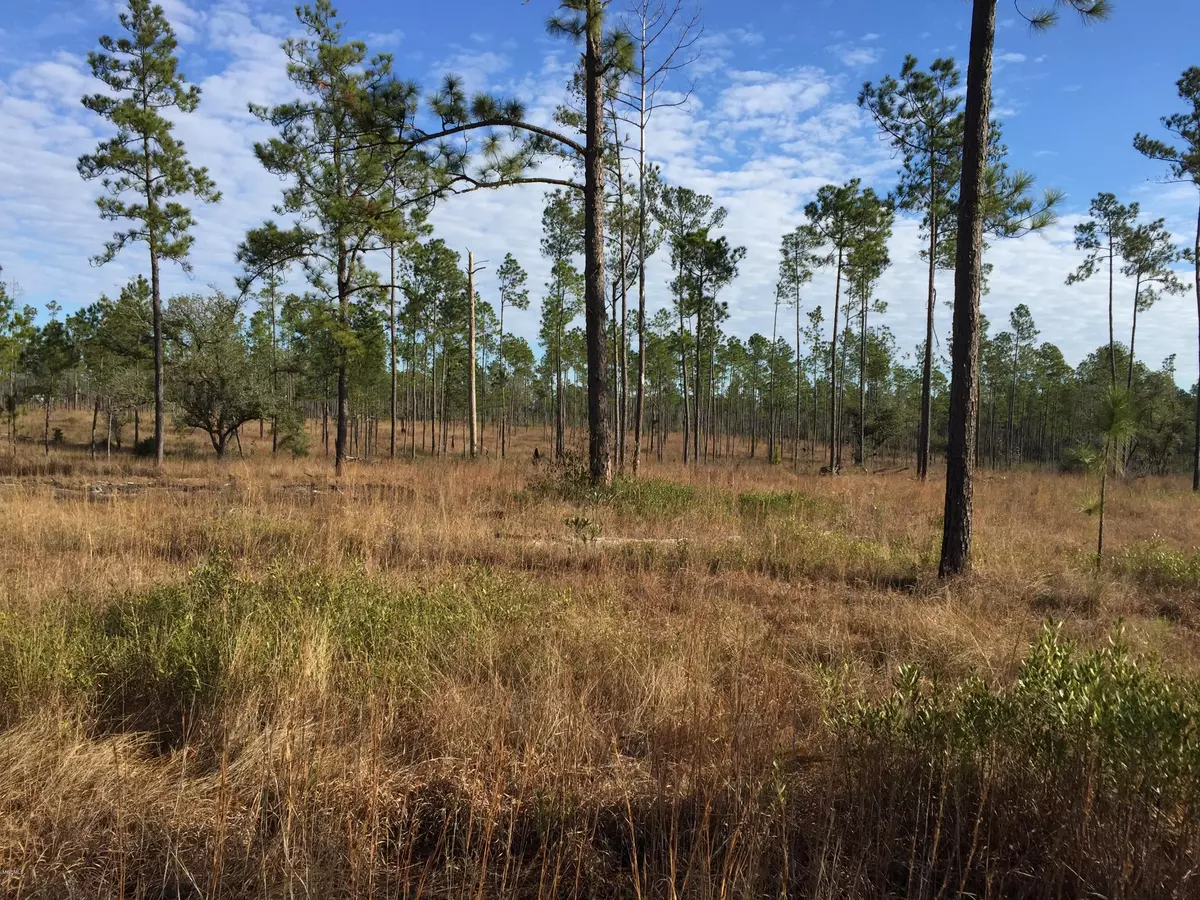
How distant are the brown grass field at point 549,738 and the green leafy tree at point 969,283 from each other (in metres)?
0.70

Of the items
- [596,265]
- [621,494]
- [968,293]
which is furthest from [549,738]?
[596,265]

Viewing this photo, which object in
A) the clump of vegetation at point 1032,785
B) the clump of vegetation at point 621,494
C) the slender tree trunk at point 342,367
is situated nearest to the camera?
the clump of vegetation at point 1032,785

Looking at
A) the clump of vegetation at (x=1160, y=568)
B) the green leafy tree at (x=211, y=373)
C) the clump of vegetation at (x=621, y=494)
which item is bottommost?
the clump of vegetation at (x=1160, y=568)

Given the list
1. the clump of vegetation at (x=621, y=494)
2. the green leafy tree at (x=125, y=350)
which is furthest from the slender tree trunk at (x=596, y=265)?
the green leafy tree at (x=125, y=350)

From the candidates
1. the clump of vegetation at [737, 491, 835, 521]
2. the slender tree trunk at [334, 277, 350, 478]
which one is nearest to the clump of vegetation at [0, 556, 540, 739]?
the clump of vegetation at [737, 491, 835, 521]

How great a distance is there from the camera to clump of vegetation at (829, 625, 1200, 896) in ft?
6.14

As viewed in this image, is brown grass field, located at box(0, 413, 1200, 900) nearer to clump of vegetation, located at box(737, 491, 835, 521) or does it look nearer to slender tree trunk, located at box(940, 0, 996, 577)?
slender tree trunk, located at box(940, 0, 996, 577)

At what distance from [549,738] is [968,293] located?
6.20 metres

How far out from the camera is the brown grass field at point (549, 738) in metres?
1.94

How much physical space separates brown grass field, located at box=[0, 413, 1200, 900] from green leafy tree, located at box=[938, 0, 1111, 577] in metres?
0.70

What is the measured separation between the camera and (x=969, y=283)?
6406 millimetres

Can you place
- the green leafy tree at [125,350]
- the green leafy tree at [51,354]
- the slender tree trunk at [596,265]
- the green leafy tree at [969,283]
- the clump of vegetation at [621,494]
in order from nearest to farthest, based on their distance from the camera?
the green leafy tree at [969,283], the clump of vegetation at [621,494], the slender tree trunk at [596,265], the green leafy tree at [125,350], the green leafy tree at [51,354]

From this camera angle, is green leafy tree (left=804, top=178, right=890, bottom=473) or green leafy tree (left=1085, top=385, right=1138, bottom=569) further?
green leafy tree (left=804, top=178, right=890, bottom=473)

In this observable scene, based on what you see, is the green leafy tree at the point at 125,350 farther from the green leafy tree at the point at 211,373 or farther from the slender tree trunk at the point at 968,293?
the slender tree trunk at the point at 968,293
